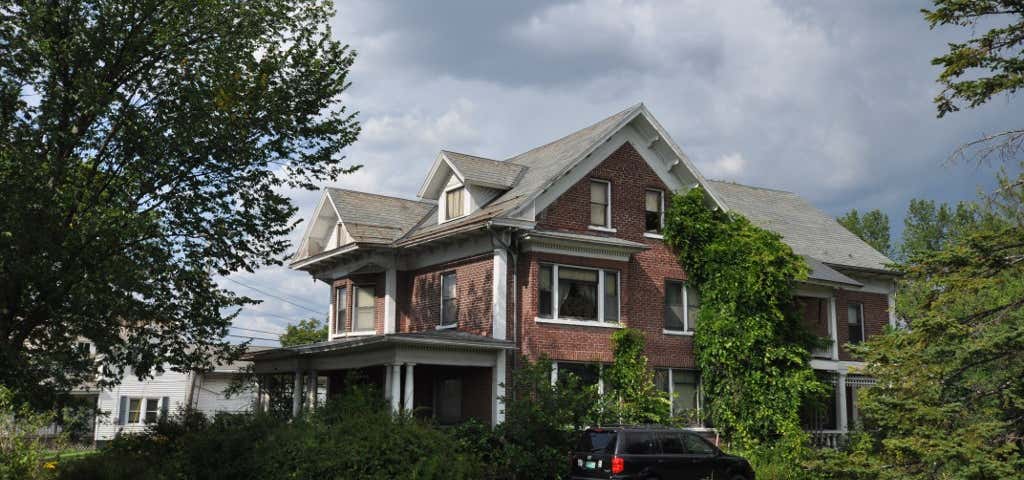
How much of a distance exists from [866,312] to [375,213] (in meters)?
18.4

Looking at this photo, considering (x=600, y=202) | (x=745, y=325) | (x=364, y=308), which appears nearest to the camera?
(x=745, y=325)

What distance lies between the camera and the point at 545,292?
26016 millimetres

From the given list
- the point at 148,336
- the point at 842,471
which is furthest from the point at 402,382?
the point at 842,471

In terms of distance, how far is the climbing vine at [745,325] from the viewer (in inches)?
1043

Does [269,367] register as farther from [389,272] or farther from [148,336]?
[148,336]

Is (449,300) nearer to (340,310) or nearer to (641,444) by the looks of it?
(340,310)

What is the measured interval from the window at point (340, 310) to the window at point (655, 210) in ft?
37.1

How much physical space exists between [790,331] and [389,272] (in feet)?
42.4

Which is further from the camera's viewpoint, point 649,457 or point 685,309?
point 685,309

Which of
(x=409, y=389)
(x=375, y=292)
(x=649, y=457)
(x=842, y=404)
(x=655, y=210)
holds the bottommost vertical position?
(x=649, y=457)

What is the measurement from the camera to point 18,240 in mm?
18469

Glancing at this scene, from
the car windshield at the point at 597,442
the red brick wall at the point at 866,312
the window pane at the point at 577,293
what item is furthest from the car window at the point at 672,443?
the red brick wall at the point at 866,312

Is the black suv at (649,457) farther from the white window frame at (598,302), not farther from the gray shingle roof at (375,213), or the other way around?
the gray shingle roof at (375,213)

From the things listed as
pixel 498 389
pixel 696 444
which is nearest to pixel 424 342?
pixel 498 389
